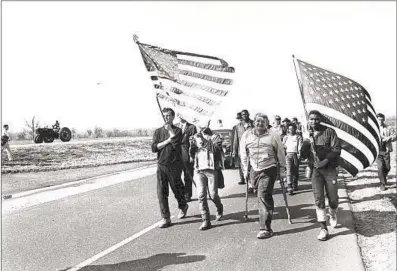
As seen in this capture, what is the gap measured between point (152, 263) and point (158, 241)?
3.17ft

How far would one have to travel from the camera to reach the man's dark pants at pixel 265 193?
616cm

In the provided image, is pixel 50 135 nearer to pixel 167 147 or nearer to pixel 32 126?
pixel 32 126

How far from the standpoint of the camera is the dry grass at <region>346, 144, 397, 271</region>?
5.18m

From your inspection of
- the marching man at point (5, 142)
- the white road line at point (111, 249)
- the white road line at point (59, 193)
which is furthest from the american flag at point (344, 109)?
the marching man at point (5, 142)

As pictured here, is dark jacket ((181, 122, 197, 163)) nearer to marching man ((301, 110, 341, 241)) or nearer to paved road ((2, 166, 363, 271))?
paved road ((2, 166, 363, 271))

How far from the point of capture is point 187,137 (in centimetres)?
792

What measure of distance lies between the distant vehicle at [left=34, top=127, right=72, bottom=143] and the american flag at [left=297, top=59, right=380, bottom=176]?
6.80m

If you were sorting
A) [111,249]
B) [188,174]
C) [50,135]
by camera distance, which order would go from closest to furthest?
[111,249], [188,174], [50,135]

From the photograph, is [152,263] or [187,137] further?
[187,137]

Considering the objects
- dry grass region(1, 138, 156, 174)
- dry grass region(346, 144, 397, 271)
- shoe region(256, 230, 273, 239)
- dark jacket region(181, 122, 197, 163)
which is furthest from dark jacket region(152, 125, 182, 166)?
dry grass region(1, 138, 156, 174)

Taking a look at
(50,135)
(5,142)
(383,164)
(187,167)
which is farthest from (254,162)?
(50,135)

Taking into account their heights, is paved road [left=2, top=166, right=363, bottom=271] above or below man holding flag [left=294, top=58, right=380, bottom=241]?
below

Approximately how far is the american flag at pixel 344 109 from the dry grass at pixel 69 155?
6929mm

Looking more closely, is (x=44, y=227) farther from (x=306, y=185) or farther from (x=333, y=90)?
(x=306, y=185)
